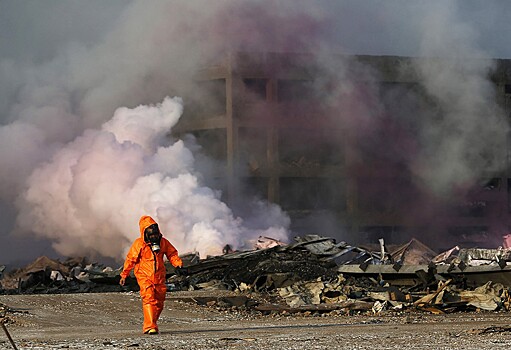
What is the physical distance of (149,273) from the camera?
14578mm

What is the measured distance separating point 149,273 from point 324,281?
333 inches

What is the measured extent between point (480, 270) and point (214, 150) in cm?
1740

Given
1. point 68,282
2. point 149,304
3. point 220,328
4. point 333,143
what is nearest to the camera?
point 149,304

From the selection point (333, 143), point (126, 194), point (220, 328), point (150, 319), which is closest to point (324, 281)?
point (220, 328)

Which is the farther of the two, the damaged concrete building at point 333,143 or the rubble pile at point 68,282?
the damaged concrete building at point 333,143

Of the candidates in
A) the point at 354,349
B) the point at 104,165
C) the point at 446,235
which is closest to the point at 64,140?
the point at 104,165

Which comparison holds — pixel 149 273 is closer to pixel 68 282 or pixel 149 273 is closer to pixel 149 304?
pixel 149 304

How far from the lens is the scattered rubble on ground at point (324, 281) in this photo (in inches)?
773

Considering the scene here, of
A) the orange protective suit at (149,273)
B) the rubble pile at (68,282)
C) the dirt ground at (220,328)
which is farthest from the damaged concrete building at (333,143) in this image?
the orange protective suit at (149,273)

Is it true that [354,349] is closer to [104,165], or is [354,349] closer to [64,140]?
[104,165]

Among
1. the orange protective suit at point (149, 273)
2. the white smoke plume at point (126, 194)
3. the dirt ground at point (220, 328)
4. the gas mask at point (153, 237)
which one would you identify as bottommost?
the dirt ground at point (220, 328)

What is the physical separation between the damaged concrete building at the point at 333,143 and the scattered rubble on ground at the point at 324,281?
9.59 metres

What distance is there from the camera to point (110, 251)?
34.8 metres

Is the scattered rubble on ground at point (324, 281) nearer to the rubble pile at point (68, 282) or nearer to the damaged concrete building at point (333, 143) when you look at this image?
the rubble pile at point (68, 282)
